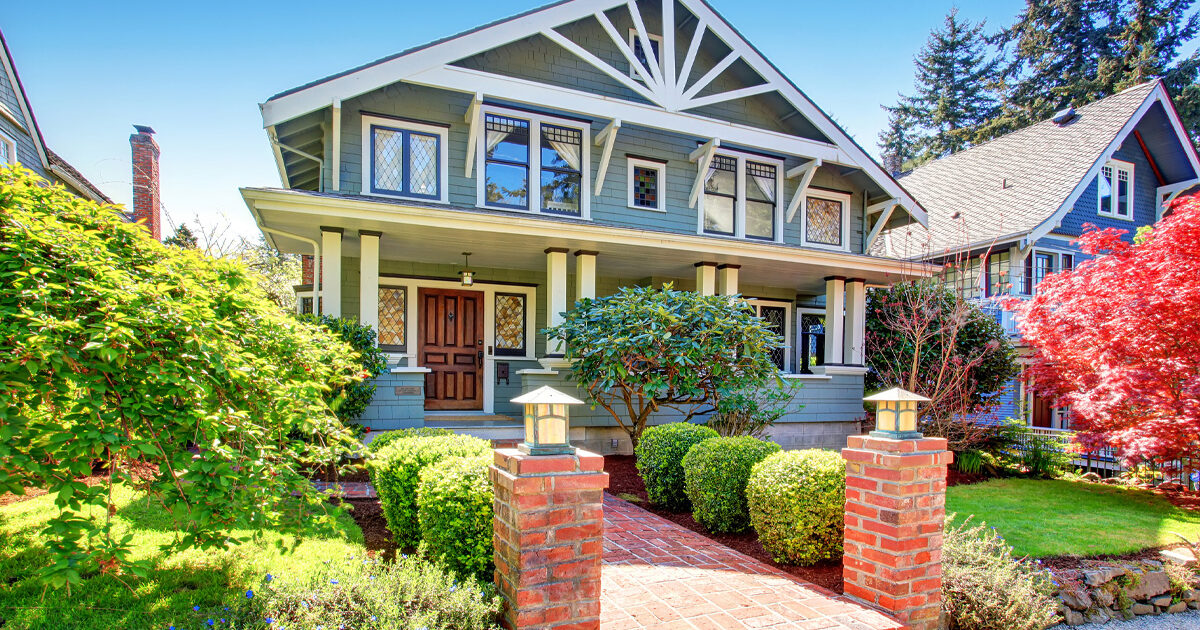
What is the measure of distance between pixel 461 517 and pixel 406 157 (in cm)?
743

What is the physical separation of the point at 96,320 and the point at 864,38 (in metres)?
15.8

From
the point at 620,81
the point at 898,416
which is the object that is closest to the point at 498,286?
the point at 620,81

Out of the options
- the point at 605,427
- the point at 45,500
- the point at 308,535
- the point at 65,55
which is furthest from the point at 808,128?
the point at 65,55

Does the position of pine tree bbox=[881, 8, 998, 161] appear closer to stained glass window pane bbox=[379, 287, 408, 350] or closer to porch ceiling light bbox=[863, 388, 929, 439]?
stained glass window pane bbox=[379, 287, 408, 350]

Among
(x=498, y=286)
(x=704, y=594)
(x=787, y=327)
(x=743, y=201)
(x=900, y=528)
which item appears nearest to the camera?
(x=900, y=528)

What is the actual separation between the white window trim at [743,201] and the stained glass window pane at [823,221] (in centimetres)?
85

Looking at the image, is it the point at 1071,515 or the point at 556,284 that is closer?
the point at 1071,515

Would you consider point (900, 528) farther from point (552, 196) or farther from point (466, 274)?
point (552, 196)

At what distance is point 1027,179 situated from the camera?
53.2 ft

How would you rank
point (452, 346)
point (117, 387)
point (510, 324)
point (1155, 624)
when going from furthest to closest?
1. point (510, 324)
2. point (452, 346)
3. point (1155, 624)
4. point (117, 387)

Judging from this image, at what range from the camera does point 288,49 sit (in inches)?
442

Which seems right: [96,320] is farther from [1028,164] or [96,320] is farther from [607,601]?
[1028,164]

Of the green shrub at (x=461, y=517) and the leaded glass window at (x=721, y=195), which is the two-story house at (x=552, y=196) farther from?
the green shrub at (x=461, y=517)

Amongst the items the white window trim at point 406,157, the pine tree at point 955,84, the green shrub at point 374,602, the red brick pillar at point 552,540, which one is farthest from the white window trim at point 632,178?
the pine tree at point 955,84
